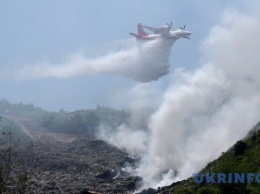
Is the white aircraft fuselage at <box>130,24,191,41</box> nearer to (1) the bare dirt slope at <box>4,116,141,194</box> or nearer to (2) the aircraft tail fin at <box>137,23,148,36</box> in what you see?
(2) the aircraft tail fin at <box>137,23,148,36</box>

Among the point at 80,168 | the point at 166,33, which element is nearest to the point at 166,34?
the point at 166,33

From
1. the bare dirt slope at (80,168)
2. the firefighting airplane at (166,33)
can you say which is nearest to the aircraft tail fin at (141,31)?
the firefighting airplane at (166,33)

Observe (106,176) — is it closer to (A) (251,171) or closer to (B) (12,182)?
(A) (251,171)

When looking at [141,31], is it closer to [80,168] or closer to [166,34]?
[166,34]

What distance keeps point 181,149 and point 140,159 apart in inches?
287

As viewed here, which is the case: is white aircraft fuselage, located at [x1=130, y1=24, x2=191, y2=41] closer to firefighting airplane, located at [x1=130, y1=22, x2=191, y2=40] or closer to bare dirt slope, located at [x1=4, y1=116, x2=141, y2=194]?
firefighting airplane, located at [x1=130, y1=22, x2=191, y2=40]

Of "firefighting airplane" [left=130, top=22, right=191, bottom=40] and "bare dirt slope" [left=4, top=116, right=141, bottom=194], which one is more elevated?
"firefighting airplane" [left=130, top=22, right=191, bottom=40]

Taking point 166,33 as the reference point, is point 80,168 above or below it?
below

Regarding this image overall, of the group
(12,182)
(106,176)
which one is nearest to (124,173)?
(106,176)

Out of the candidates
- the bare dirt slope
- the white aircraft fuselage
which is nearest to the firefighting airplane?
the white aircraft fuselage

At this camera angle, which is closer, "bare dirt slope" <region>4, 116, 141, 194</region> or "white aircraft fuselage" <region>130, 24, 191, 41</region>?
"bare dirt slope" <region>4, 116, 141, 194</region>

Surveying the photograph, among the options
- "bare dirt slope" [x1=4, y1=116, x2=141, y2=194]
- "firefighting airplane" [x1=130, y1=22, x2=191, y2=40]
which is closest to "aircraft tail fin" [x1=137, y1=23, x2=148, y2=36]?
"firefighting airplane" [x1=130, y1=22, x2=191, y2=40]

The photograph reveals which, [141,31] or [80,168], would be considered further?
[141,31]

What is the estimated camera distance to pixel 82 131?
115688 mm
